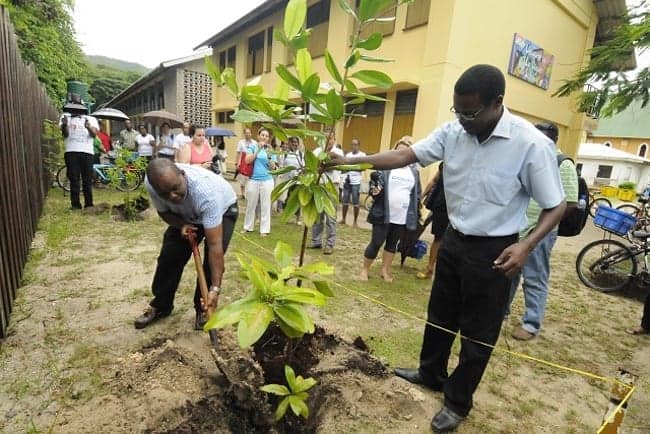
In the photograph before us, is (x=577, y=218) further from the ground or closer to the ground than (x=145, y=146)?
closer to the ground

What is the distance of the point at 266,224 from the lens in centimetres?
564

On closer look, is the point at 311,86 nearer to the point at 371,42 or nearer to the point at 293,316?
the point at 371,42

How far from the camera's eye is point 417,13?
27.5 ft

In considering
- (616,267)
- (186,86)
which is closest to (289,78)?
(616,267)

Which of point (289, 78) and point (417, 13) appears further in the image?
point (417, 13)

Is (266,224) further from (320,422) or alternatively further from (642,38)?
(642,38)

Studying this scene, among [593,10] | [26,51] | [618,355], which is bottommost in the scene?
[618,355]

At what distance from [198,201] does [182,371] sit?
1064 millimetres

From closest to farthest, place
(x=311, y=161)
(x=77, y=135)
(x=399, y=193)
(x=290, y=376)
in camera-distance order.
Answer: (x=311, y=161), (x=290, y=376), (x=399, y=193), (x=77, y=135)

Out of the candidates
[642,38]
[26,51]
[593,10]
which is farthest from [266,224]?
[593,10]

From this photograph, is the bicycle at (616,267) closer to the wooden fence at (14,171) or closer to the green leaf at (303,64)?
the green leaf at (303,64)

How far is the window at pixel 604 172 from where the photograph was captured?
2864 cm

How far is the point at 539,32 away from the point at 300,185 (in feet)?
38.0

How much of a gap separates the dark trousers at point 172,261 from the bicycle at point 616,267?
187 inches
